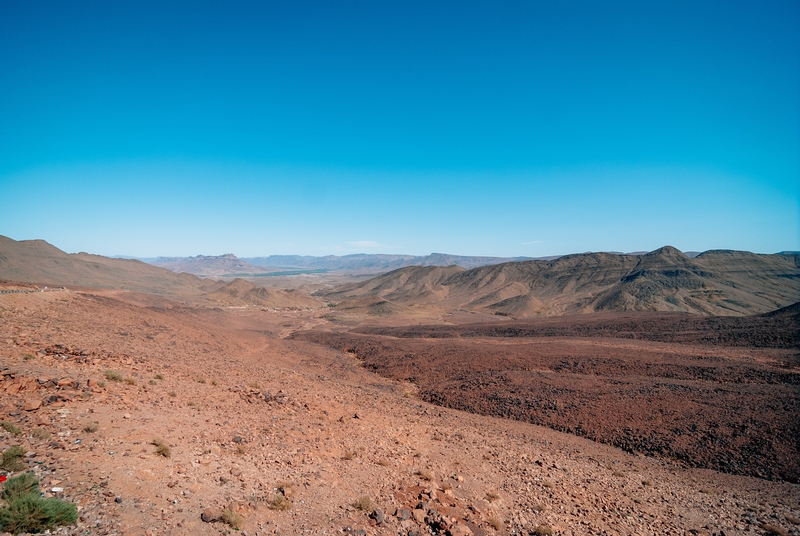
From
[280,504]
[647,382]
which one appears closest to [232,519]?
[280,504]

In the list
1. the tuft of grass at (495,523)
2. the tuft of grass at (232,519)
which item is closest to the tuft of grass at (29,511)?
the tuft of grass at (232,519)

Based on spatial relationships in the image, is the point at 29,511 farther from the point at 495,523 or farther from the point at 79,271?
the point at 79,271

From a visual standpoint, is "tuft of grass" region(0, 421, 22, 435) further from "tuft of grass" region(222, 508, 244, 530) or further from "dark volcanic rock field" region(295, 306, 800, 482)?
"dark volcanic rock field" region(295, 306, 800, 482)

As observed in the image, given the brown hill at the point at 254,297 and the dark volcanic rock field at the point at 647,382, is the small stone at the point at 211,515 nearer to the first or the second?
the dark volcanic rock field at the point at 647,382

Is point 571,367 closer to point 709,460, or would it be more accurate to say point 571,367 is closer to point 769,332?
Answer: point 709,460

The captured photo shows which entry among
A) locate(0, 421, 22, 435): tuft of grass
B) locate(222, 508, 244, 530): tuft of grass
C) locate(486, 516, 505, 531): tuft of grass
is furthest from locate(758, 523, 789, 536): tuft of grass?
locate(0, 421, 22, 435): tuft of grass
